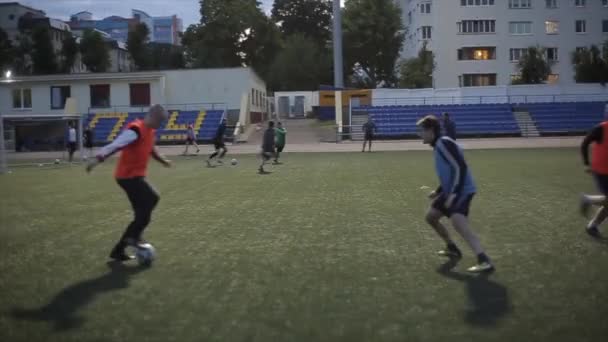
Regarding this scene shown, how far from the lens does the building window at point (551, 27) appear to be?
67.6 meters

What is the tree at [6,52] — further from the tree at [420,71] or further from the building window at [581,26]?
the building window at [581,26]

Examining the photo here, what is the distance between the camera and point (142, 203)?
781 centimetres

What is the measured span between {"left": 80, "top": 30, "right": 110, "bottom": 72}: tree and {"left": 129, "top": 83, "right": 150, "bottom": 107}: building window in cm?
2226

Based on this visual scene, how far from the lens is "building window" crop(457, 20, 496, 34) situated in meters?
67.1

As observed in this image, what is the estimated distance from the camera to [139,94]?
1921 inches

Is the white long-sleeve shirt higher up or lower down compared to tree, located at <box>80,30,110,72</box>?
lower down

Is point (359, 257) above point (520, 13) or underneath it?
underneath

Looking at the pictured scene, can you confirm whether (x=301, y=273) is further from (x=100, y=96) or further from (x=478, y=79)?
(x=478, y=79)

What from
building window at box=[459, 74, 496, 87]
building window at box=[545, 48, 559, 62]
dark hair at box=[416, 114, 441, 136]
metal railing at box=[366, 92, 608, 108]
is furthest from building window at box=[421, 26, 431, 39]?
dark hair at box=[416, 114, 441, 136]

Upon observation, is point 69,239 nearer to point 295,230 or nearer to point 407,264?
point 295,230

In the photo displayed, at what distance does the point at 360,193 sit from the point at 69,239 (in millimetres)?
7415

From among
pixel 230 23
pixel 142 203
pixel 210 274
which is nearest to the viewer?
pixel 210 274

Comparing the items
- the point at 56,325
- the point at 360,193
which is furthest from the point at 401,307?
the point at 360,193

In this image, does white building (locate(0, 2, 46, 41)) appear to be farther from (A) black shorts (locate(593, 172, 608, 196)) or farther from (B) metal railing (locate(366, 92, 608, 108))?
(A) black shorts (locate(593, 172, 608, 196))
